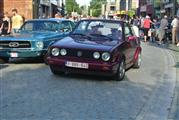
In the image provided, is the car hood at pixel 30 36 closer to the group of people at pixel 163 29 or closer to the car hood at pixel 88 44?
the car hood at pixel 88 44

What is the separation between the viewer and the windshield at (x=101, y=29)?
37.1 feet

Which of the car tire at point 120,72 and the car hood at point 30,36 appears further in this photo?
the car hood at point 30,36

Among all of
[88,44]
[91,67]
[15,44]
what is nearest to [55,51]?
[88,44]

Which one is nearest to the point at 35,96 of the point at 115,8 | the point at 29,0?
the point at 29,0

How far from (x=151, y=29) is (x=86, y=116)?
22.6m

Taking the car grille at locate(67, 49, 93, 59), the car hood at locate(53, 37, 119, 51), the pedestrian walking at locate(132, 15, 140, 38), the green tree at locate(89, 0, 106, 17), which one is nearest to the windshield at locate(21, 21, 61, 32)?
the pedestrian walking at locate(132, 15, 140, 38)

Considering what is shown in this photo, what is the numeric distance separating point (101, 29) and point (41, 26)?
12.9ft


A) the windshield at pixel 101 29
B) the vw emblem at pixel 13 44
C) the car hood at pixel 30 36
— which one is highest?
the windshield at pixel 101 29

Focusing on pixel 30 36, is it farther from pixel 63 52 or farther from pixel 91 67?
pixel 91 67

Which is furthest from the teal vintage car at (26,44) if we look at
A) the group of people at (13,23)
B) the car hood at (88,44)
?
the group of people at (13,23)

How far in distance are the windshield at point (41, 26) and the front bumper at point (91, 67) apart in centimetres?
431

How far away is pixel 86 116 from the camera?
276 inches

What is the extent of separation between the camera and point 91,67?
1012cm

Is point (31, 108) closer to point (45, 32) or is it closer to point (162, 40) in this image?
point (45, 32)
